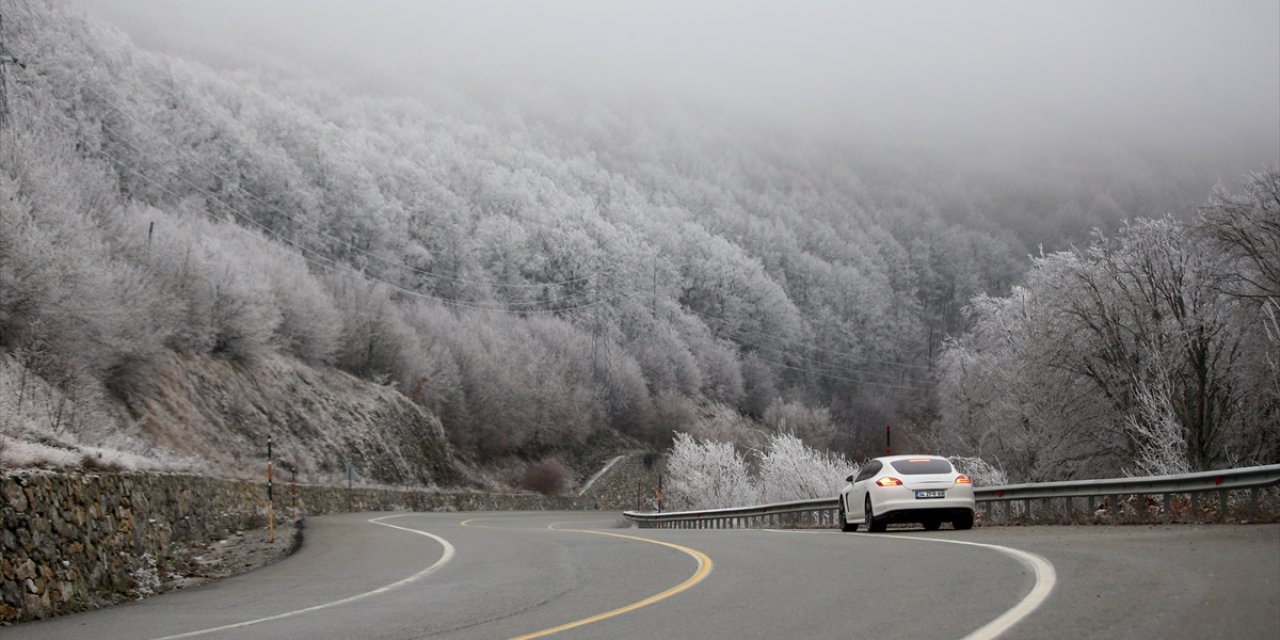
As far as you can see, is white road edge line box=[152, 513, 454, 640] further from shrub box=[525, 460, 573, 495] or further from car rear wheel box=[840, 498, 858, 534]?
shrub box=[525, 460, 573, 495]

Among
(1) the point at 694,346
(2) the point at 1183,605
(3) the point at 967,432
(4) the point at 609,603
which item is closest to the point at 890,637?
(2) the point at 1183,605

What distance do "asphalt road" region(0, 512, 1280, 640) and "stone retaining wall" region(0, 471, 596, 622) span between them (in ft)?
2.18

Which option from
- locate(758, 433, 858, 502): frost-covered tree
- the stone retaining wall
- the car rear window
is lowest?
the stone retaining wall

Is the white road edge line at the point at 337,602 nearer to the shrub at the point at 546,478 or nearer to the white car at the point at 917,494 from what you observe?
the white car at the point at 917,494

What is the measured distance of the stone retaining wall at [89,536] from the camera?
11.9 metres

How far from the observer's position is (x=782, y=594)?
10352 millimetres

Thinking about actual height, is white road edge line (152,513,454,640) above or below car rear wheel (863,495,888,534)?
below

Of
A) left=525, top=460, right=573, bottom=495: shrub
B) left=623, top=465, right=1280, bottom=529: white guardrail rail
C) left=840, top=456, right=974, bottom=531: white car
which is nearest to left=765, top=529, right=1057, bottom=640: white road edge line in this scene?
left=623, top=465, right=1280, bottom=529: white guardrail rail

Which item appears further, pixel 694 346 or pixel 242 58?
pixel 242 58

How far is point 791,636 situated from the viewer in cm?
786

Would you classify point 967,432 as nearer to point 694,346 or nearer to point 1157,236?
point 1157,236

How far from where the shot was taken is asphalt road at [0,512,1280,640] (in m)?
8.10

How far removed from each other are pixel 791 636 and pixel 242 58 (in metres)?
193

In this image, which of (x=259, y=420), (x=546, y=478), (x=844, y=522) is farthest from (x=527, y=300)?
(x=844, y=522)
